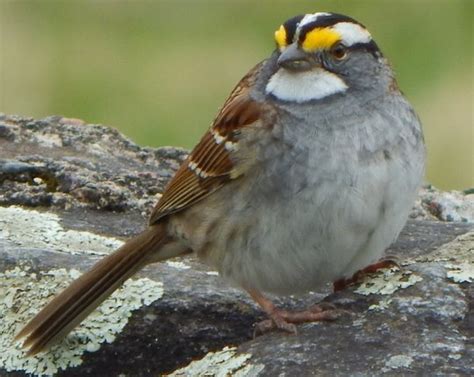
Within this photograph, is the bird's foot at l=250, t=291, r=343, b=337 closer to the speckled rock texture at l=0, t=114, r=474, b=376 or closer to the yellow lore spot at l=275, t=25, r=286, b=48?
the speckled rock texture at l=0, t=114, r=474, b=376

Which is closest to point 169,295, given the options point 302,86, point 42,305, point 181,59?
point 42,305

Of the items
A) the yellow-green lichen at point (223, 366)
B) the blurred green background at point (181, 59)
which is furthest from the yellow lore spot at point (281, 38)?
the blurred green background at point (181, 59)

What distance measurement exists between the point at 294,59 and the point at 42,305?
124cm

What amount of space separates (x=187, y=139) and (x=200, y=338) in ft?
15.5

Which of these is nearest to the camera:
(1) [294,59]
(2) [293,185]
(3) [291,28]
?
(2) [293,185]

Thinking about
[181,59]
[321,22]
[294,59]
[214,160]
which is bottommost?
[181,59]

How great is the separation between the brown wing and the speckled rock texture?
0.25 meters

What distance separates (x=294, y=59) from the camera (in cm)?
609

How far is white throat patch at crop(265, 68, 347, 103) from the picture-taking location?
6.14 m

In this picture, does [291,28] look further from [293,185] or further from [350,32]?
[293,185]

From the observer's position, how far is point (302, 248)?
19.3 ft

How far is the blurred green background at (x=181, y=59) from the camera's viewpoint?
10.6 m

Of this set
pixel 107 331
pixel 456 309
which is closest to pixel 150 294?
pixel 107 331

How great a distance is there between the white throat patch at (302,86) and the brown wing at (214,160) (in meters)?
0.10
